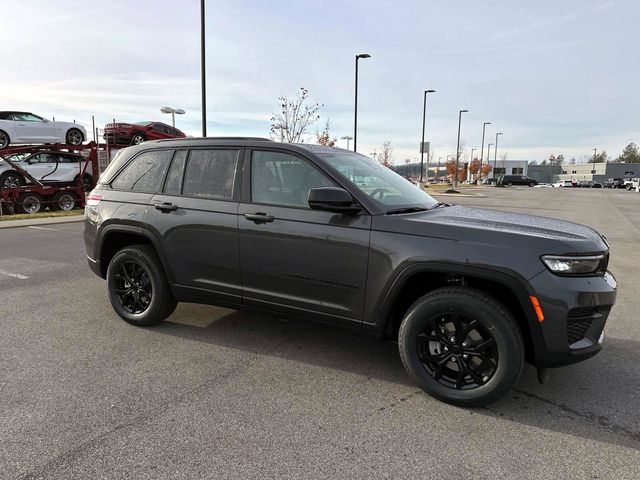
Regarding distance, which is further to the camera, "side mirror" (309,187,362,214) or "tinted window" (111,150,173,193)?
"tinted window" (111,150,173,193)

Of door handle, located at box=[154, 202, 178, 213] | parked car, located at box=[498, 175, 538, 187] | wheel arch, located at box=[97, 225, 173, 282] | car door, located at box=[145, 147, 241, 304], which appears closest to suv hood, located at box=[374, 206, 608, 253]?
car door, located at box=[145, 147, 241, 304]

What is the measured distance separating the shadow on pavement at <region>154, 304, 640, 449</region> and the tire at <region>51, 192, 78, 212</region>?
58.5 feet

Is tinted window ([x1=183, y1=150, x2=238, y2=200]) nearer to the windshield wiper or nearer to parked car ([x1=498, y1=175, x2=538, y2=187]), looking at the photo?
the windshield wiper

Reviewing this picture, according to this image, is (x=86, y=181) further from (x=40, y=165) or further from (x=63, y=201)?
(x=40, y=165)

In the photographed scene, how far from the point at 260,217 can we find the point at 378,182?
1.05 metres

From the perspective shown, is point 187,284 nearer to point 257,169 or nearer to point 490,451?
point 257,169

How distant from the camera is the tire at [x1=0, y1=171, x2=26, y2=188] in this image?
724 inches

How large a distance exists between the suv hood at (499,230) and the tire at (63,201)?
20.2 m

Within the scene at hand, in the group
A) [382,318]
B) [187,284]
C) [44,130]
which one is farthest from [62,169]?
[382,318]

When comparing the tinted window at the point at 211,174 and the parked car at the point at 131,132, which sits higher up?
the parked car at the point at 131,132

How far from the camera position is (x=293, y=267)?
361 centimetres

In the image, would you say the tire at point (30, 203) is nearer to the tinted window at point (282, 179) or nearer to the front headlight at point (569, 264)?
the tinted window at point (282, 179)

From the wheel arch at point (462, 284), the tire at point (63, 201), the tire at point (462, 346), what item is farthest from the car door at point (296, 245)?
the tire at point (63, 201)

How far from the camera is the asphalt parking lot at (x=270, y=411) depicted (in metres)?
2.51
